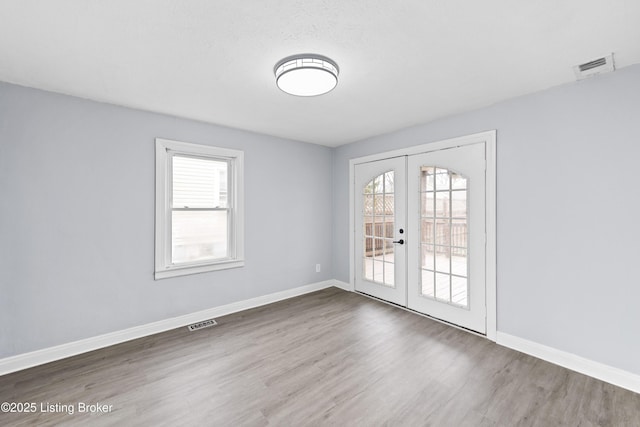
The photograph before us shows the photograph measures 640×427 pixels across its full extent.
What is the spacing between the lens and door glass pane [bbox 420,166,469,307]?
10.3ft

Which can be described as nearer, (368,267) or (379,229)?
(379,229)

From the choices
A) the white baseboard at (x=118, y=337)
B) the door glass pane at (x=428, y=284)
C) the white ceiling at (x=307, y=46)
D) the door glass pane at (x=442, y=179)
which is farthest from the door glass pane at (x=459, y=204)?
the white baseboard at (x=118, y=337)

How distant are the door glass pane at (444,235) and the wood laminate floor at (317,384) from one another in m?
0.49

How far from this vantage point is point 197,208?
346 cm

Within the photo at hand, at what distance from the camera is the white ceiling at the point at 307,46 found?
60.4 inches

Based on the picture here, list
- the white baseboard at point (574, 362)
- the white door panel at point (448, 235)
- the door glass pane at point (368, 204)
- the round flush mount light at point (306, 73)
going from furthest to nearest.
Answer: the door glass pane at point (368, 204), the white door panel at point (448, 235), the white baseboard at point (574, 362), the round flush mount light at point (306, 73)

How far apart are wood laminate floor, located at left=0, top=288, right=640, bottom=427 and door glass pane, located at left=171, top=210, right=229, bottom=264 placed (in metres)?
0.92

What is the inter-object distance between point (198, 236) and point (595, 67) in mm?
4277

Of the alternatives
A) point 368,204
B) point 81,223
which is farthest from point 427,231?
point 81,223

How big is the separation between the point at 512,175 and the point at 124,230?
4.14 meters

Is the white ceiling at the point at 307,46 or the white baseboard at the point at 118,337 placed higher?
the white ceiling at the point at 307,46

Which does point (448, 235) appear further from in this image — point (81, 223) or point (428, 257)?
point (81, 223)

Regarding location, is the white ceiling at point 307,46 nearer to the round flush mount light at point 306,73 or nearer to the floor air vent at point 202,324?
the round flush mount light at point 306,73

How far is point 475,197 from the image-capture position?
3.03m
